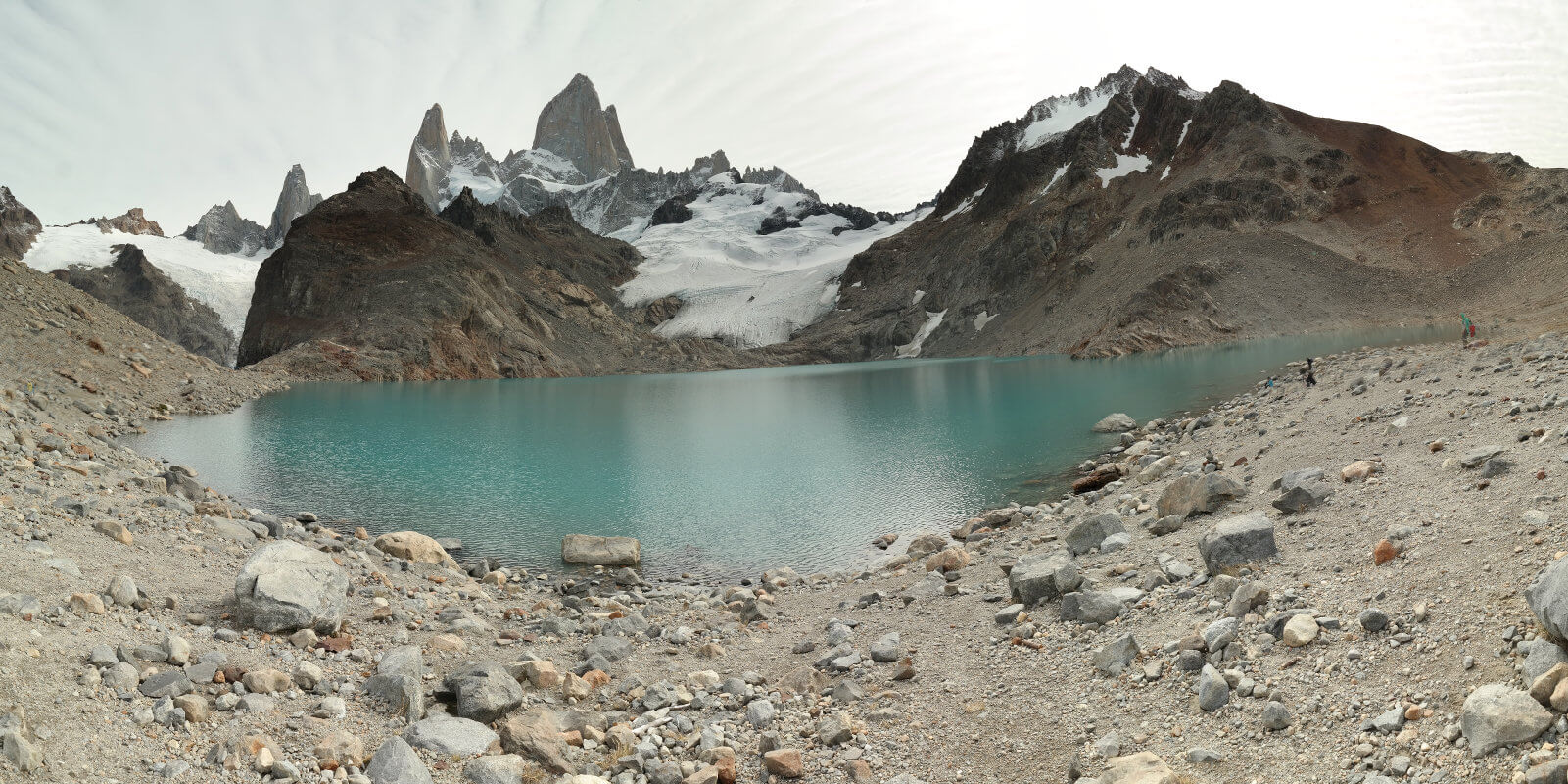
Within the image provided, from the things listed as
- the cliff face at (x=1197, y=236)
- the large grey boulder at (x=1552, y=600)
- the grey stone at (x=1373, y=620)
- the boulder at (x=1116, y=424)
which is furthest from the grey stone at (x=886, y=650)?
the cliff face at (x=1197, y=236)

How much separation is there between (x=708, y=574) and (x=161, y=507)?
10.7 m

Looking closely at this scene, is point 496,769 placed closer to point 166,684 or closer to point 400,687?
point 400,687

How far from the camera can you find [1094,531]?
545 inches

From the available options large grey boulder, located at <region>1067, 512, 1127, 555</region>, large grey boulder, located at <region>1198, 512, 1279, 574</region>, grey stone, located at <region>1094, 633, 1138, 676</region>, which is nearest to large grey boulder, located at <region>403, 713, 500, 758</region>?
grey stone, located at <region>1094, 633, 1138, 676</region>

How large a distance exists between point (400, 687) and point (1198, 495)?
12867mm

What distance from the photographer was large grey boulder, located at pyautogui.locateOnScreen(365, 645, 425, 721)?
25.9ft

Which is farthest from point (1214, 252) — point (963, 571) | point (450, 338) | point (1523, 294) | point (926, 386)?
point (963, 571)

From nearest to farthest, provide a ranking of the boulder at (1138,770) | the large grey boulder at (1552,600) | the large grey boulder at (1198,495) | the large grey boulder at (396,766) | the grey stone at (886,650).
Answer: the large grey boulder at (1552,600), the boulder at (1138,770), the large grey boulder at (396,766), the grey stone at (886,650), the large grey boulder at (1198,495)

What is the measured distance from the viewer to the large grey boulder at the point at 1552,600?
5.23 meters

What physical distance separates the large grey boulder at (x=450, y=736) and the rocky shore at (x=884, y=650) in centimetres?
3

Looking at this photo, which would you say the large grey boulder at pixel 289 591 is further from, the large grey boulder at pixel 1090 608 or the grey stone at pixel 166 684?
the large grey boulder at pixel 1090 608

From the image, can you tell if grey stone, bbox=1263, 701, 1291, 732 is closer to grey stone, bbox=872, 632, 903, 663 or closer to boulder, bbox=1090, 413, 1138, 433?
grey stone, bbox=872, 632, 903, 663

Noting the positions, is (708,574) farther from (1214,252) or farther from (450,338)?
(1214,252)

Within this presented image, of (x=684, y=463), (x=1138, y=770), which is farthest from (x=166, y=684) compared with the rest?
(x=684, y=463)
